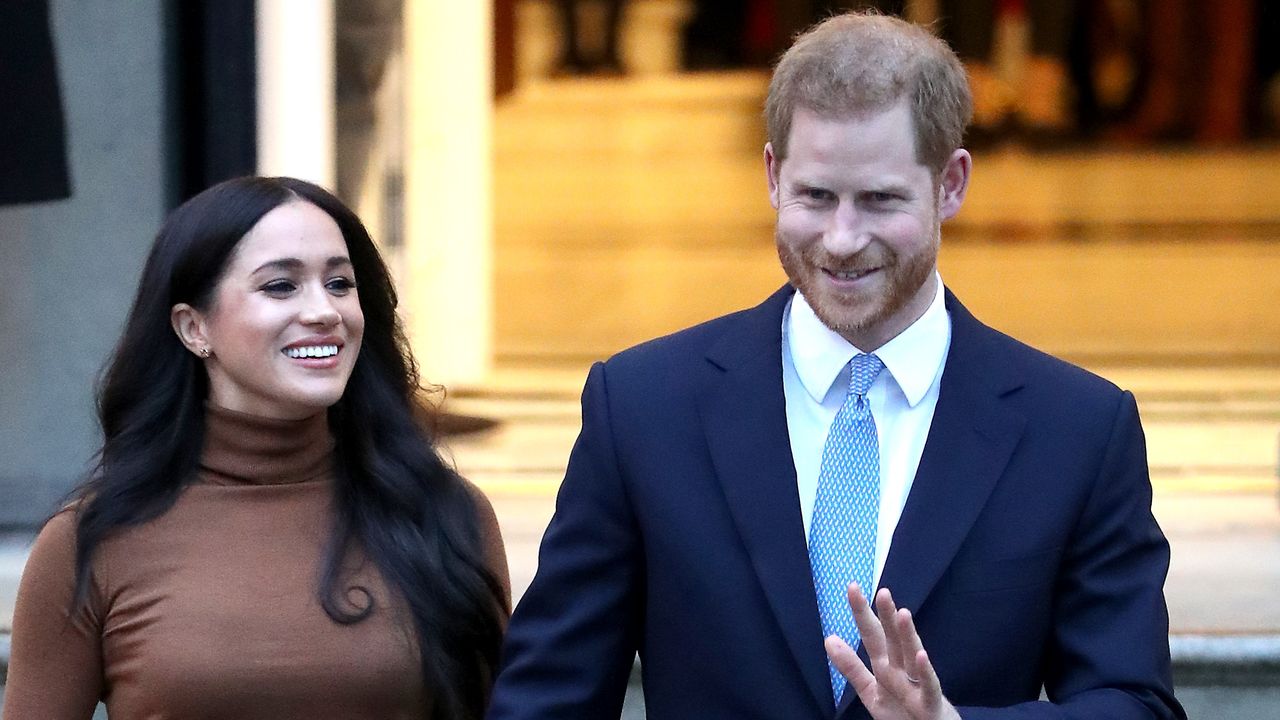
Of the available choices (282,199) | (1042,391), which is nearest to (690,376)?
(1042,391)

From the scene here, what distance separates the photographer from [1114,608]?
2.43m

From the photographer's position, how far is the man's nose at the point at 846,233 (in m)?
2.33

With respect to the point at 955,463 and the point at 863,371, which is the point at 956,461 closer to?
the point at 955,463

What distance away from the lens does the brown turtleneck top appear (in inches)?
113

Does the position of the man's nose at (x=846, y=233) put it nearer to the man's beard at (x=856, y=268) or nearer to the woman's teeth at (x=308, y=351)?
the man's beard at (x=856, y=268)

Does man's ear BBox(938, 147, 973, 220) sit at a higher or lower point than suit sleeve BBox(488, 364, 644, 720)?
higher

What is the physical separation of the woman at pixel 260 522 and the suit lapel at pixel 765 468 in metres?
0.66

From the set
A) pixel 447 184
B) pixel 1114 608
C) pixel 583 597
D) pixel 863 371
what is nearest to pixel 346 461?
pixel 583 597

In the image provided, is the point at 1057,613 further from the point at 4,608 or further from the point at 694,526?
the point at 4,608

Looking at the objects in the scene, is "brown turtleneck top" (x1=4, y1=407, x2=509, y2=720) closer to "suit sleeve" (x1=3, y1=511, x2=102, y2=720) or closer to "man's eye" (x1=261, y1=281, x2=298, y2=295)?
"suit sleeve" (x1=3, y1=511, x2=102, y2=720)

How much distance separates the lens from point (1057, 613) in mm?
2475

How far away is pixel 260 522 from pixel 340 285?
1.21 ft

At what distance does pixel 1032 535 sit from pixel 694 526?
403 millimetres

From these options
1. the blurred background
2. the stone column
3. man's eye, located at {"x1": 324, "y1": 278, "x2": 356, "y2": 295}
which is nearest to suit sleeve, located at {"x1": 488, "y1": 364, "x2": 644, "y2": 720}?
man's eye, located at {"x1": 324, "y1": 278, "x2": 356, "y2": 295}
